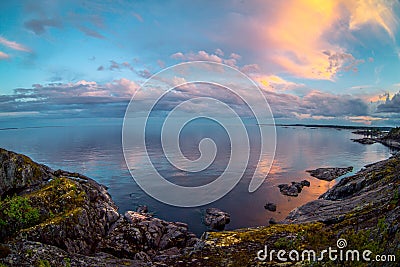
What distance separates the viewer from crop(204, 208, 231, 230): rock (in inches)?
1833

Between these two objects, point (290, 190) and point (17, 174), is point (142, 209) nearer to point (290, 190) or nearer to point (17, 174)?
point (17, 174)

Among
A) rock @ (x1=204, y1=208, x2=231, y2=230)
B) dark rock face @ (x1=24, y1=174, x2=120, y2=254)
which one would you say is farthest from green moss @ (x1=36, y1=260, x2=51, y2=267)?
rock @ (x1=204, y1=208, x2=231, y2=230)

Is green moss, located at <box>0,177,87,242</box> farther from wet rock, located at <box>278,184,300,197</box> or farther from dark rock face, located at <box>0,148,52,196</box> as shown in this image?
wet rock, located at <box>278,184,300,197</box>

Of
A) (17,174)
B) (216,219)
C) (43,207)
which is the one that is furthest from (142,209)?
(43,207)

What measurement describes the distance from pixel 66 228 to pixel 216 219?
99.2 feet

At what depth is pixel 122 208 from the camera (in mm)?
55500

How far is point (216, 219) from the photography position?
47719mm

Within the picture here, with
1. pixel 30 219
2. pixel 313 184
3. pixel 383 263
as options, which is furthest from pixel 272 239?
pixel 313 184

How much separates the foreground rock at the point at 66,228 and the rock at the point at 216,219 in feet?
37.4

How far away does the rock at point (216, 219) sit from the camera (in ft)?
153

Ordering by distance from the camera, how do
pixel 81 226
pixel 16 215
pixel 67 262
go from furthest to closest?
pixel 81 226
pixel 16 215
pixel 67 262

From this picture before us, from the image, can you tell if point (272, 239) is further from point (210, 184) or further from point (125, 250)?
point (210, 184)
